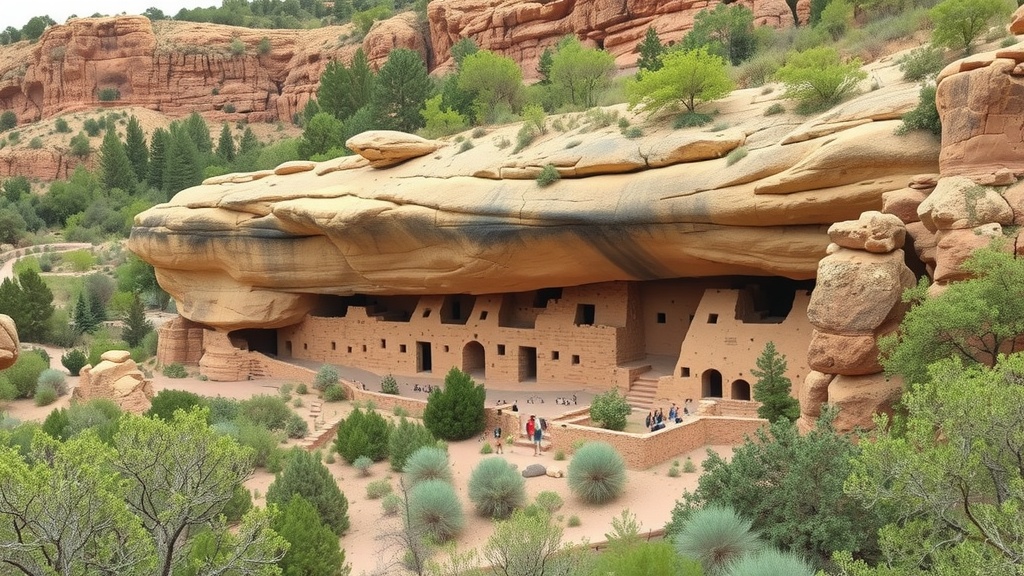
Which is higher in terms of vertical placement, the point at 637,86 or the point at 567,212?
the point at 637,86

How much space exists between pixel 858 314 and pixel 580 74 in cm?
2388

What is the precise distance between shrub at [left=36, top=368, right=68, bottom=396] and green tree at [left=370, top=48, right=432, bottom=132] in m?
17.3

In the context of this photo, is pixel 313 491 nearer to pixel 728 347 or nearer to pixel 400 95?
pixel 728 347

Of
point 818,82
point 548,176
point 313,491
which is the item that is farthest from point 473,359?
point 818,82

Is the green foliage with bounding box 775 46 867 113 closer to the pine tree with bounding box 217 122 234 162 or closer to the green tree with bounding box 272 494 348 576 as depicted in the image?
the green tree with bounding box 272 494 348 576

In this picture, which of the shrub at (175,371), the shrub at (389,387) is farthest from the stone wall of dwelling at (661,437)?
the shrub at (175,371)

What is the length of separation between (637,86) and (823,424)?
1381cm

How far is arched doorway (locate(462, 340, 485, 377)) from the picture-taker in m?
28.6

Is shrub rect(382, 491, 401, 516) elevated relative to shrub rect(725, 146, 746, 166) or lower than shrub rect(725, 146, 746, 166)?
lower

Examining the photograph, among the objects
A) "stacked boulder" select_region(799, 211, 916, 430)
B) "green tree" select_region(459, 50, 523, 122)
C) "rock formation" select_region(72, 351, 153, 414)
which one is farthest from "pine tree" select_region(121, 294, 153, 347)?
"stacked boulder" select_region(799, 211, 916, 430)

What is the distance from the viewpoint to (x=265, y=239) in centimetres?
2948

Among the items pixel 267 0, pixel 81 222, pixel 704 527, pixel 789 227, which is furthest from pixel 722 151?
pixel 267 0

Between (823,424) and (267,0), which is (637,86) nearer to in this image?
(823,424)

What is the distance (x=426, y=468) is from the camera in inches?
716
